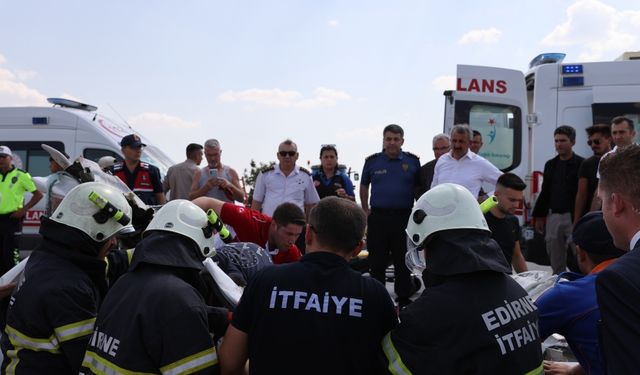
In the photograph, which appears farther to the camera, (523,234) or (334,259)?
(523,234)

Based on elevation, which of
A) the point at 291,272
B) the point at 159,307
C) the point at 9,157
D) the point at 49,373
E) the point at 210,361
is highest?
the point at 9,157

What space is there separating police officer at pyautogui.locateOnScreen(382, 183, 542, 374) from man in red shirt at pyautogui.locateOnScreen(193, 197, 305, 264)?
175cm

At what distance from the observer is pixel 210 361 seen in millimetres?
2146

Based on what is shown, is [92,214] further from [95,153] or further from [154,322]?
[95,153]

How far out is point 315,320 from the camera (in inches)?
80.1

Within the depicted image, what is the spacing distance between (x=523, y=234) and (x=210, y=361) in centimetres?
589

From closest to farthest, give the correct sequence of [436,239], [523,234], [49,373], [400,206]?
[436,239] → [49,373] → [400,206] → [523,234]

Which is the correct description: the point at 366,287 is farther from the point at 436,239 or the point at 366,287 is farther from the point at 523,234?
the point at 523,234

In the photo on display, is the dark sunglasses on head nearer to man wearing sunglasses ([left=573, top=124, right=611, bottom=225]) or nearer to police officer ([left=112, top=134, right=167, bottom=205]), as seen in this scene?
police officer ([left=112, top=134, right=167, bottom=205])

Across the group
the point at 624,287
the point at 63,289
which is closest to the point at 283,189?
the point at 63,289

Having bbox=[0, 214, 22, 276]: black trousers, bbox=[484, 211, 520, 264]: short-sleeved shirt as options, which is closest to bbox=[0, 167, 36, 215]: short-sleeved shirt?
bbox=[0, 214, 22, 276]: black trousers

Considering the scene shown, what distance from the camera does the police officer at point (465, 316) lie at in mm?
1935

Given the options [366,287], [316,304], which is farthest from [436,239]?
[316,304]

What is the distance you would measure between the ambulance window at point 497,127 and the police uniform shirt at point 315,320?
5722 millimetres
